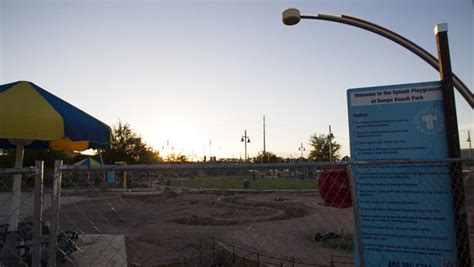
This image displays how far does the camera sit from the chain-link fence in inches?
122

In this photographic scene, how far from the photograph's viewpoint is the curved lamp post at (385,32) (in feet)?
18.7

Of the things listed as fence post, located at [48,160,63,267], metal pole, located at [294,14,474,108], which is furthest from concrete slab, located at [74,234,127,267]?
metal pole, located at [294,14,474,108]

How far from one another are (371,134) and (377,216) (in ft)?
2.51

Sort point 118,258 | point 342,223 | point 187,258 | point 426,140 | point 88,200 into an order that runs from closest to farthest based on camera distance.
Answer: point 426,140 → point 118,258 → point 187,258 → point 342,223 → point 88,200

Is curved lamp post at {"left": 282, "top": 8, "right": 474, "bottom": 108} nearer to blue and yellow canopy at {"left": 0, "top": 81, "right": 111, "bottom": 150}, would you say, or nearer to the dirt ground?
blue and yellow canopy at {"left": 0, "top": 81, "right": 111, "bottom": 150}

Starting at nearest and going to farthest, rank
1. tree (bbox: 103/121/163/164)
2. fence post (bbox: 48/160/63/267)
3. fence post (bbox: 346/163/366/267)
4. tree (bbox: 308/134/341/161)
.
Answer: fence post (bbox: 48/160/63/267)
fence post (bbox: 346/163/366/267)
tree (bbox: 103/121/163/164)
tree (bbox: 308/134/341/161)

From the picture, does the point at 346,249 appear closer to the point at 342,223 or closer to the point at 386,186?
the point at 342,223

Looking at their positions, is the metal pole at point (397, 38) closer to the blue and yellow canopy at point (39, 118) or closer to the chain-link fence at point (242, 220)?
the chain-link fence at point (242, 220)

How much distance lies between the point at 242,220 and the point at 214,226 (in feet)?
5.71

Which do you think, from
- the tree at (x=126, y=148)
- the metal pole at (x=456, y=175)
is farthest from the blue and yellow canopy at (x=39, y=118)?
the tree at (x=126, y=148)

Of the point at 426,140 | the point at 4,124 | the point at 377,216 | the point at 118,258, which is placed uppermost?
the point at 4,124

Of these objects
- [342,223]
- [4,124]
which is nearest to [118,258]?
[4,124]

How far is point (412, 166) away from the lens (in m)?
3.23

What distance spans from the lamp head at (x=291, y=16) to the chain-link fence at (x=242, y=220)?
11.9 ft
